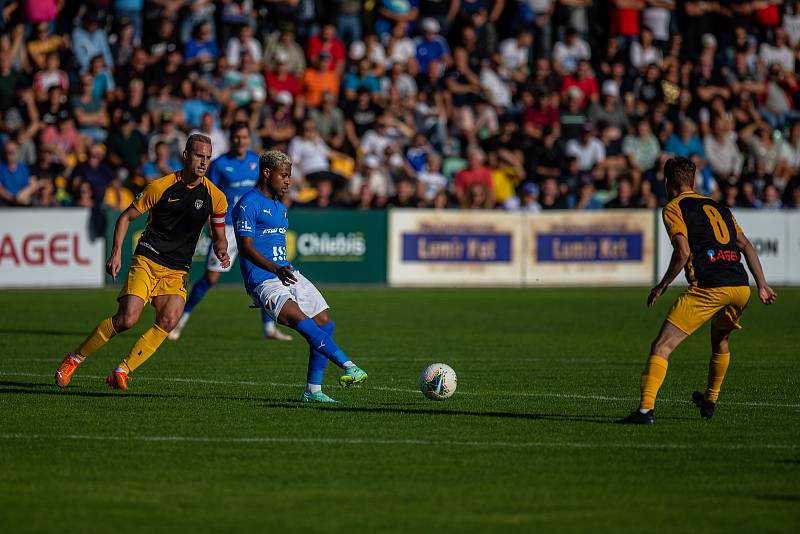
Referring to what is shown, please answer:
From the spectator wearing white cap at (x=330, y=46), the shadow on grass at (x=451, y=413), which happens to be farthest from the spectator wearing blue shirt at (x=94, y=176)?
the shadow on grass at (x=451, y=413)

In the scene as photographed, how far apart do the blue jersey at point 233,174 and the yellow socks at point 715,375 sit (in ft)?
24.3

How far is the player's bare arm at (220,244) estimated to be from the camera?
1172cm

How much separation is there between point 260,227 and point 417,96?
1838 cm

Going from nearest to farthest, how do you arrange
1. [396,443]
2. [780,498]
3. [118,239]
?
[780,498] → [396,443] → [118,239]

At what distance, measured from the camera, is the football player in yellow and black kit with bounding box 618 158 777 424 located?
9938 mm

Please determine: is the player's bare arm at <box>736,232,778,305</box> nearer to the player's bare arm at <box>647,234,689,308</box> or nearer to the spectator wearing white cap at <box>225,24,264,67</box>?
the player's bare arm at <box>647,234,689,308</box>

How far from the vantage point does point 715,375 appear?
409 inches

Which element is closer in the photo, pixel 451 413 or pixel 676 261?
pixel 676 261

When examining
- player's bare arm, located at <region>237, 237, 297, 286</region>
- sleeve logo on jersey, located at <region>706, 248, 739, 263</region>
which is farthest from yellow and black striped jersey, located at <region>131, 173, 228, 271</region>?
sleeve logo on jersey, located at <region>706, 248, 739, 263</region>

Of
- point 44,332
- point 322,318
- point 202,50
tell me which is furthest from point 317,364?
point 202,50

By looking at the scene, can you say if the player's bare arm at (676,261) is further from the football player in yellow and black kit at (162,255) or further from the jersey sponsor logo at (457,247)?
the jersey sponsor logo at (457,247)

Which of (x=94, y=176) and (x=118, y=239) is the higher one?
(x=94, y=176)

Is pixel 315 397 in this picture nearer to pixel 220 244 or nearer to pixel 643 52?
pixel 220 244

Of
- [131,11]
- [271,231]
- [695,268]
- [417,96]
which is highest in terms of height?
[131,11]
